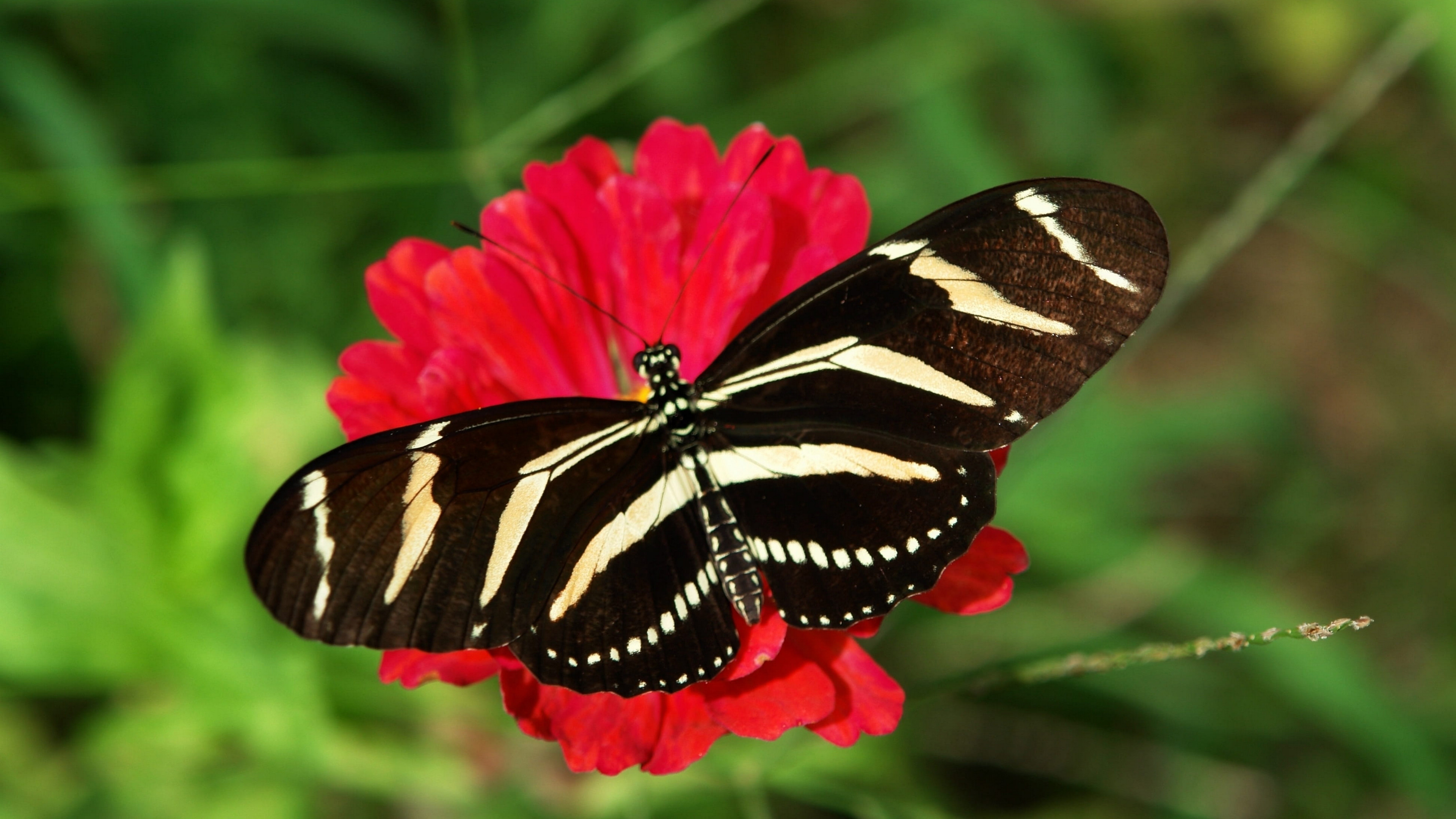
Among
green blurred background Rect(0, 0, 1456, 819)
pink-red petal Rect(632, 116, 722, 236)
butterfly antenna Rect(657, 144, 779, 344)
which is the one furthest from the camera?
green blurred background Rect(0, 0, 1456, 819)

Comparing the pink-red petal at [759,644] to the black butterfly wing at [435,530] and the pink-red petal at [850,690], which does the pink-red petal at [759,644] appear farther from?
the black butterfly wing at [435,530]

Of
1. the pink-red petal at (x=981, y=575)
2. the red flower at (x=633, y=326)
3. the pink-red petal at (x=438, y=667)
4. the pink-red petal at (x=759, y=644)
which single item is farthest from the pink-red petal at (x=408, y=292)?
the pink-red petal at (x=981, y=575)

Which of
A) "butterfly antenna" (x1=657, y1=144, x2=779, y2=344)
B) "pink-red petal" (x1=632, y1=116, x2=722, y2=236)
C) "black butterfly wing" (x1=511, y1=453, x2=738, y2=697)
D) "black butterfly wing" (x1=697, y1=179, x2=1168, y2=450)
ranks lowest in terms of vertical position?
"black butterfly wing" (x1=511, y1=453, x2=738, y2=697)

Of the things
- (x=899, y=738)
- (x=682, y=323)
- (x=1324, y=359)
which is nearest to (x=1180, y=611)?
(x=899, y=738)

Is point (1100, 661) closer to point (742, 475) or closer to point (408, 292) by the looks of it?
point (742, 475)

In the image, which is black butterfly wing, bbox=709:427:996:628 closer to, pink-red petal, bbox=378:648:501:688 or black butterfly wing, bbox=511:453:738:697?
black butterfly wing, bbox=511:453:738:697

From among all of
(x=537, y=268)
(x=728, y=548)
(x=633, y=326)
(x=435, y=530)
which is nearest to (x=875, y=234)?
(x=633, y=326)

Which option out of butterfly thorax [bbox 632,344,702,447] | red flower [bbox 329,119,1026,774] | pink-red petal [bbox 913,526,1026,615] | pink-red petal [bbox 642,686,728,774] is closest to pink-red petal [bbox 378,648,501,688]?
red flower [bbox 329,119,1026,774]
